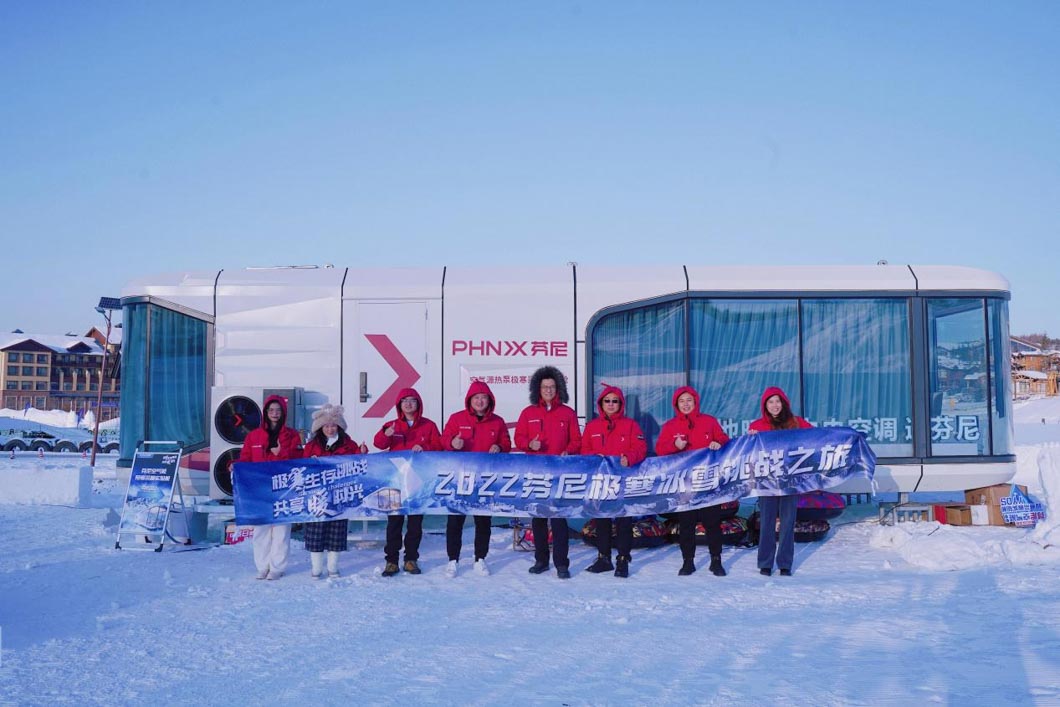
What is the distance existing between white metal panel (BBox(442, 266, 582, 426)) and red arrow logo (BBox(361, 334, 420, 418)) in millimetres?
393

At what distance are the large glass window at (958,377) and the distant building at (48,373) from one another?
65.6 meters

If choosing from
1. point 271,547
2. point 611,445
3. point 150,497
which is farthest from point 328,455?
point 611,445

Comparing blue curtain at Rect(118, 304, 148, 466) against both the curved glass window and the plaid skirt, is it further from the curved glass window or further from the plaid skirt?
the curved glass window

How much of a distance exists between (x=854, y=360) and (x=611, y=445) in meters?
3.07

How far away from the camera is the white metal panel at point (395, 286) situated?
8930 millimetres

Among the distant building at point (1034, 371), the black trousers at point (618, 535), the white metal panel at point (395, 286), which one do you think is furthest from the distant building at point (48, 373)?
the distant building at point (1034, 371)

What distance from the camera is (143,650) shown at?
16.1ft

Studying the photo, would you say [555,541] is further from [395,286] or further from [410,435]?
[395,286]

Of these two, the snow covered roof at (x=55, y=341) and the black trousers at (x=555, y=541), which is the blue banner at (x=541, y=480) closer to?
the black trousers at (x=555, y=541)

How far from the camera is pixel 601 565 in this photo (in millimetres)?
7359

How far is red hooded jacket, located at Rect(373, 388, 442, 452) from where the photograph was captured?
Result: 7.61m

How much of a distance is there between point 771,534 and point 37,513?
31.2ft

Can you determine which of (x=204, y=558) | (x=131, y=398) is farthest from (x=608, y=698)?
(x=131, y=398)

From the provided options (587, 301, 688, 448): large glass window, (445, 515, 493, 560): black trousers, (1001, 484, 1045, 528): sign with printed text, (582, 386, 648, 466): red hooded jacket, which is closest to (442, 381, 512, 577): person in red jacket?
(445, 515, 493, 560): black trousers
